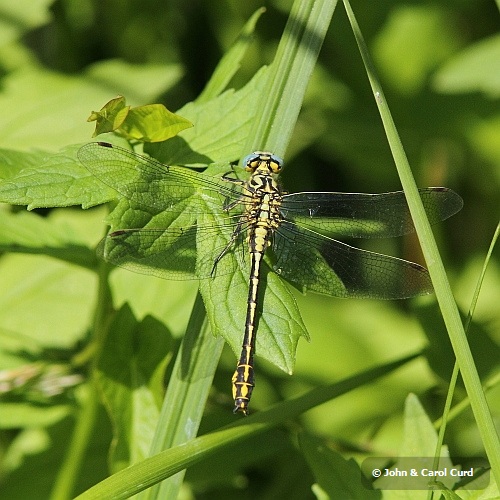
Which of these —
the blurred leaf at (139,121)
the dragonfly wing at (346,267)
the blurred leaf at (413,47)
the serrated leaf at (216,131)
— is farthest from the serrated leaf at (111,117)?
the blurred leaf at (413,47)

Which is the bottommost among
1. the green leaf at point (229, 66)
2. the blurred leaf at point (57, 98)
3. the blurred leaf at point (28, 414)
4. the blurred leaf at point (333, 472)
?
the blurred leaf at point (333, 472)

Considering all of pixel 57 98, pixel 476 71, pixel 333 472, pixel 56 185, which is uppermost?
pixel 476 71

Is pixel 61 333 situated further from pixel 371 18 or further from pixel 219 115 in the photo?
pixel 371 18

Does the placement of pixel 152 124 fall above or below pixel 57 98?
below

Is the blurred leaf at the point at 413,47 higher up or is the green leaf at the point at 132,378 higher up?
the blurred leaf at the point at 413,47

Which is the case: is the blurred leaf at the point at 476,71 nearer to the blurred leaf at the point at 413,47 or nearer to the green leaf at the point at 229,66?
the blurred leaf at the point at 413,47

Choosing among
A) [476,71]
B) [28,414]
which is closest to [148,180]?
[28,414]

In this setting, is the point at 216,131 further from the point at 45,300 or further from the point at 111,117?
the point at 45,300
